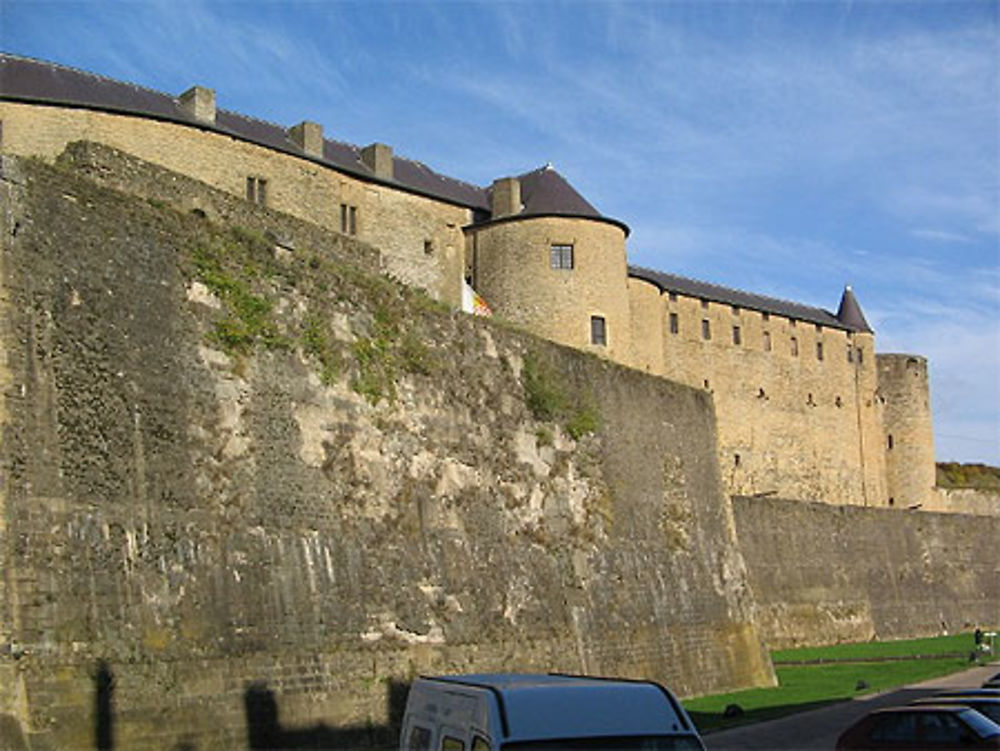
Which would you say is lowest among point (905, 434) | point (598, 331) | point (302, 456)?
point (302, 456)

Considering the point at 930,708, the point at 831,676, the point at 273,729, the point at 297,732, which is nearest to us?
the point at 930,708

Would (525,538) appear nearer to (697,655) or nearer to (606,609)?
Result: (606,609)

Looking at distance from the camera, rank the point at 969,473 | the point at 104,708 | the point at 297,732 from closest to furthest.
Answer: the point at 104,708
the point at 297,732
the point at 969,473

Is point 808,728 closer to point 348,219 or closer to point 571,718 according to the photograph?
point 571,718

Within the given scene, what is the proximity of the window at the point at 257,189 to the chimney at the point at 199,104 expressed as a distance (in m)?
1.93

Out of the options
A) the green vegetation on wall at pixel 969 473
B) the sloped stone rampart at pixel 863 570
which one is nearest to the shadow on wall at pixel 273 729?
the sloped stone rampart at pixel 863 570

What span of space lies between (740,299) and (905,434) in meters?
12.8

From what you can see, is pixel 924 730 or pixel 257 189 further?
pixel 257 189

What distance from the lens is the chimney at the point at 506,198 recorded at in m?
40.9

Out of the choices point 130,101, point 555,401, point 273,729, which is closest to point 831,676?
point 555,401

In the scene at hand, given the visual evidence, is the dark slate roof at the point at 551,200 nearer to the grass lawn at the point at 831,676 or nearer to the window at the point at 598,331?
the window at the point at 598,331

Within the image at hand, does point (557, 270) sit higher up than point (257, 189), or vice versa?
point (257, 189)

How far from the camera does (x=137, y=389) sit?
15906 millimetres

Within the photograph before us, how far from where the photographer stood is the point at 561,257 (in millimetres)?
39438
